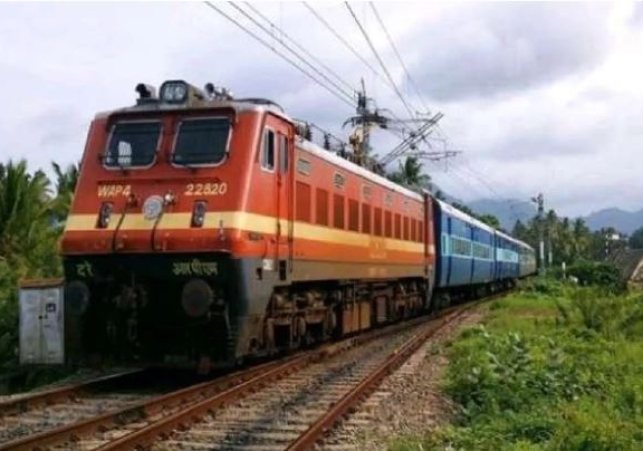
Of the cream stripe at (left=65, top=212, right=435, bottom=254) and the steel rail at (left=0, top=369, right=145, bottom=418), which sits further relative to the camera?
the cream stripe at (left=65, top=212, right=435, bottom=254)

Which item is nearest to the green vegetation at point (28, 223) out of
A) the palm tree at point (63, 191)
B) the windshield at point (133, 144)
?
the palm tree at point (63, 191)

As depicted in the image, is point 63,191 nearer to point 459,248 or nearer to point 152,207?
point 459,248

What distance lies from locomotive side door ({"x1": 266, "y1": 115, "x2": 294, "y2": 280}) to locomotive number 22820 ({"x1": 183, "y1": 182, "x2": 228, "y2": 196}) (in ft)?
3.66

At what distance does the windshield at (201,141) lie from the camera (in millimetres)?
11867

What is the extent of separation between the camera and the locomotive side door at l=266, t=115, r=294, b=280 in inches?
492

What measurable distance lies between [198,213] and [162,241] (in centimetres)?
56

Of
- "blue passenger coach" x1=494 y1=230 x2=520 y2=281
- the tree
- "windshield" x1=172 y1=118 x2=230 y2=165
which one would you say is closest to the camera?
"windshield" x1=172 y1=118 x2=230 y2=165

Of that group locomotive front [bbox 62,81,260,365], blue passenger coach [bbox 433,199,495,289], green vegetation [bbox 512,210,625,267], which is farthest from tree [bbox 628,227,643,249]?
locomotive front [bbox 62,81,260,365]

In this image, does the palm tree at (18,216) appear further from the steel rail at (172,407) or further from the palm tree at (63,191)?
the steel rail at (172,407)

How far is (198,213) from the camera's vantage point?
448 inches

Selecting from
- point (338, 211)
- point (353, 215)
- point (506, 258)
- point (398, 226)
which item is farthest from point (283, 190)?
point (506, 258)

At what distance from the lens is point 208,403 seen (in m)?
9.74

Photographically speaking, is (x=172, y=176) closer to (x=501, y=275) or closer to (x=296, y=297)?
(x=296, y=297)

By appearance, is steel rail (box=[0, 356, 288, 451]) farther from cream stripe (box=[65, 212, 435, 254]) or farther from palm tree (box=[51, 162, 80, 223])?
palm tree (box=[51, 162, 80, 223])
